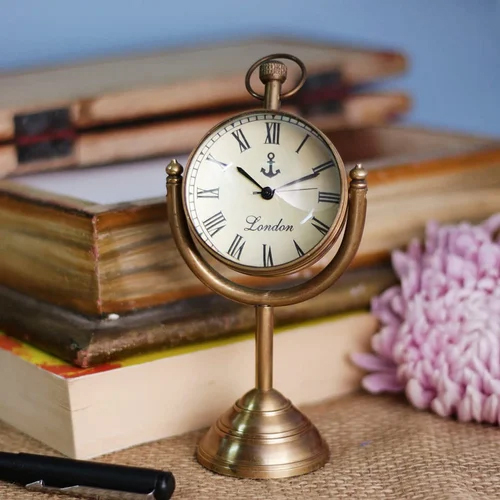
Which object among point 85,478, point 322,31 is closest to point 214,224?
point 85,478

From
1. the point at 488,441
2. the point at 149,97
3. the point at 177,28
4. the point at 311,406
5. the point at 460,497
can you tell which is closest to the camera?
the point at 460,497

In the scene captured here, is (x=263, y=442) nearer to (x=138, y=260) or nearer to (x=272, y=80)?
(x=138, y=260)

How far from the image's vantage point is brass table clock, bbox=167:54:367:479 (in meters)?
0.88

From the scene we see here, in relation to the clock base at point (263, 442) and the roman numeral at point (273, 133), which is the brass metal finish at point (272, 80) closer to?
the roman numeral at point (273, 133)

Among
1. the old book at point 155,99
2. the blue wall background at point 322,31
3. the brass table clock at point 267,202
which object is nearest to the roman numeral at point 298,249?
the brass table clock at point 267,202

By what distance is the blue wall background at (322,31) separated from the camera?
138 cm

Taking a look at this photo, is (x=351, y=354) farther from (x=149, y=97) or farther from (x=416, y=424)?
(x=149, y=97)

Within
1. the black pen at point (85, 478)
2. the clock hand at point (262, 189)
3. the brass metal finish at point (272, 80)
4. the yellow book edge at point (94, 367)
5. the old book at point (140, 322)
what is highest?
the brass metal finish at point (272, 80)

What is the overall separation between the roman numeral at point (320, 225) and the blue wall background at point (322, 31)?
63cm

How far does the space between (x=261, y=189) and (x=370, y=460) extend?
261 millimetres

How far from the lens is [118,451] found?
97 cm

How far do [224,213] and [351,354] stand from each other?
0.28 meters

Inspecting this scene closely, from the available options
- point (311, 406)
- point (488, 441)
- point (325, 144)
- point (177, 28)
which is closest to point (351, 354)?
point (311, 406)

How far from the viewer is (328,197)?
88cm
